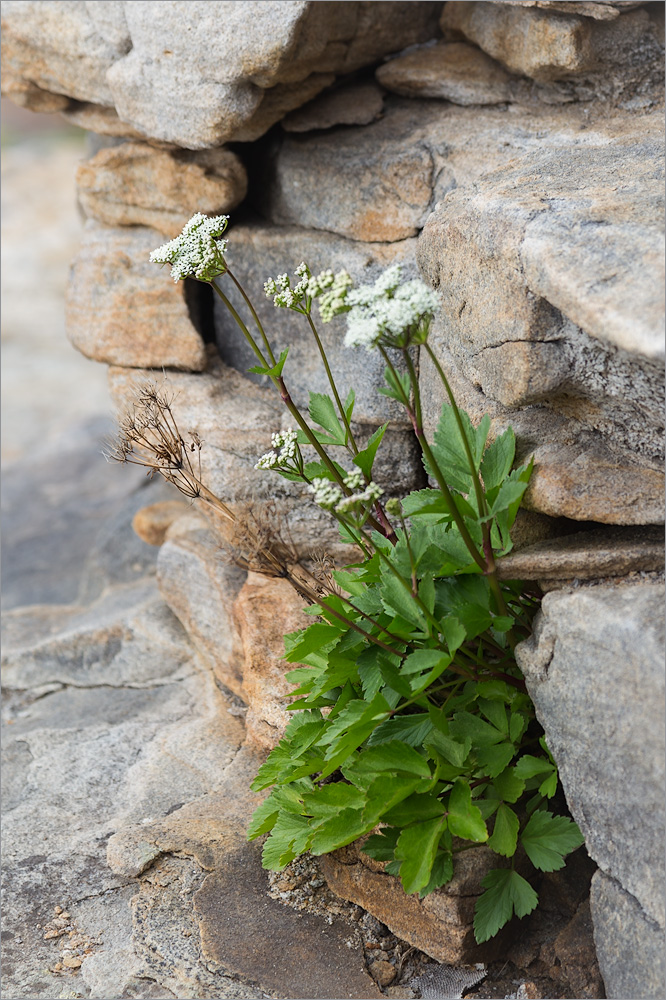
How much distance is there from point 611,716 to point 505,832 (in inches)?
18.7

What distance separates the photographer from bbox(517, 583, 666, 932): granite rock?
2.07 meters

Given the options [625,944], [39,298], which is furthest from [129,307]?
[39,298]

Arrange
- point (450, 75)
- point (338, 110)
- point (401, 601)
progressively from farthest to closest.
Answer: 1. point (338, 110)
2. point (450, 75)
3. point (401, 601)

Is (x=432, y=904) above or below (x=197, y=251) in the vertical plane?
below

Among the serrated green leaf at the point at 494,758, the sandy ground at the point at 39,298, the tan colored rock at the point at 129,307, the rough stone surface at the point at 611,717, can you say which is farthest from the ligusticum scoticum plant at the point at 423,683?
the sandy ground at the point at 39,298

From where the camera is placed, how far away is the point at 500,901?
7.88 ft

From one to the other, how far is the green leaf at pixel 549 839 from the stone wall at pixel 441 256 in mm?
97

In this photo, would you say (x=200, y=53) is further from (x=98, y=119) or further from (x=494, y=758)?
(x=494, y=758)

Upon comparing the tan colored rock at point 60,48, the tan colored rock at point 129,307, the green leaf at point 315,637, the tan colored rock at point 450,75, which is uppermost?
the tan colored rock at point 60,48

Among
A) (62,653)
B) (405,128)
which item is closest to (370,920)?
(62,653)

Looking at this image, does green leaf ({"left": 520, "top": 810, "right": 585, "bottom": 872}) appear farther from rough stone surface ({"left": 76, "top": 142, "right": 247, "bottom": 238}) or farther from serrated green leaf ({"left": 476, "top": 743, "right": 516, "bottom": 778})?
rough stone surface ({"left": 76, "top": 142, "right": 247, "bottom": 238})

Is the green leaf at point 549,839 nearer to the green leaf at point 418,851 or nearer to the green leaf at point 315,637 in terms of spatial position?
the green leaf at point 418,851

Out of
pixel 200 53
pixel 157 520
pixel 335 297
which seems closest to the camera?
pixel 335 297

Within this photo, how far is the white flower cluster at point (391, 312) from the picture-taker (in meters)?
1.86
